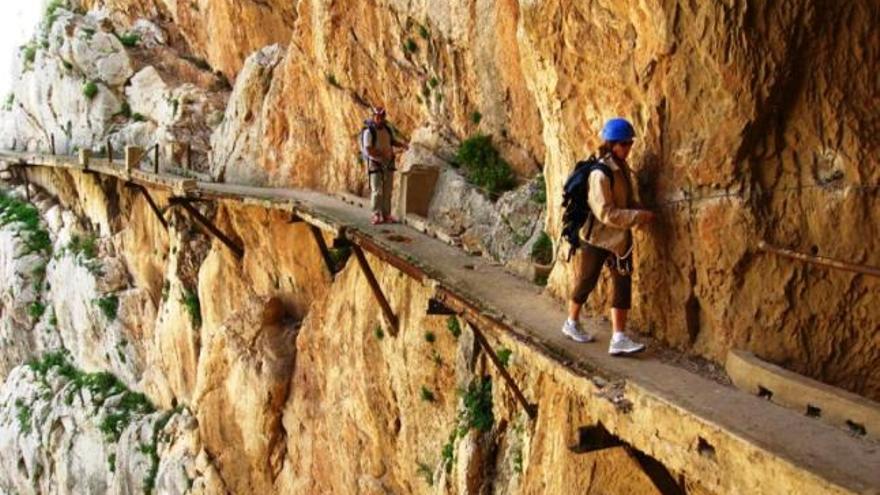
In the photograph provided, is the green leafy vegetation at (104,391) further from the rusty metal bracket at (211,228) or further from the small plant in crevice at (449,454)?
the small plant in crevice at (449,454)

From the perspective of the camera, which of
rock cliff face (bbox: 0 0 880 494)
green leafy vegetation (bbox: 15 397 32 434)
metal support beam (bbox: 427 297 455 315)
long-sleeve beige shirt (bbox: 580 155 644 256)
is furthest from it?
green leafy vegetation (bbox: 15 397 32 434)

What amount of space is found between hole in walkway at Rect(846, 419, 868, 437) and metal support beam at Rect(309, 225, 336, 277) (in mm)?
9633

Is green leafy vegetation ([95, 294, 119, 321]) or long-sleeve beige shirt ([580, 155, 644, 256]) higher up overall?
long-sleeve beige shirt ([580, 155, 644, 256])

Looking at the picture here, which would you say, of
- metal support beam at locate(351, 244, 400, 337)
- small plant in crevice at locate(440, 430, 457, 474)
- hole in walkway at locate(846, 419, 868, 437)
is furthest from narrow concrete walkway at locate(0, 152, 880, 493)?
small plant in crevice at locate(440, 430, 457, 474)

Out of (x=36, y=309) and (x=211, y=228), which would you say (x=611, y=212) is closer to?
(x=211, y=228)

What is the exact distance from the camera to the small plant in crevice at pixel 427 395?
33.6 ft

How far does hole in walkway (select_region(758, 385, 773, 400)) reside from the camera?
512 centimetres

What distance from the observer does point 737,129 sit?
558 cm

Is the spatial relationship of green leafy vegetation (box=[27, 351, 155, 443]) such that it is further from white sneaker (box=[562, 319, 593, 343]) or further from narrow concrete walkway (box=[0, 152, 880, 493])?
white sneaker (box=[562, 319, 593, 343])

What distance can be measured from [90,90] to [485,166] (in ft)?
58.8

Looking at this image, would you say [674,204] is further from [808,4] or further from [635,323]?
[808,4]

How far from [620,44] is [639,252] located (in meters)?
1.78

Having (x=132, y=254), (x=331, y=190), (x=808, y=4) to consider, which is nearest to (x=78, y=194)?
(x=132, y=254)

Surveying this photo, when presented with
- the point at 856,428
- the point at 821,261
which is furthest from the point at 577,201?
the point at 856,428
